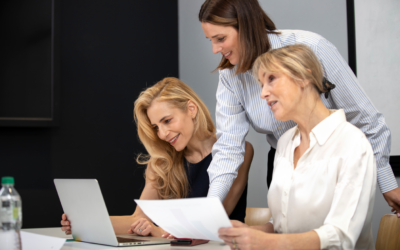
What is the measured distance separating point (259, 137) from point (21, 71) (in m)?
1.71

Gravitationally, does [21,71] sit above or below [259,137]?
above

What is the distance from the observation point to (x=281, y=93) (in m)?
1.31

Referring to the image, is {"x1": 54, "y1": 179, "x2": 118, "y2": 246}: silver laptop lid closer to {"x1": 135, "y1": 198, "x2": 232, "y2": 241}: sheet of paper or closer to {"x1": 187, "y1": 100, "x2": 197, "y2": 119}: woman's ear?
{"x1": 135, "y1": 198, "x2": 232, "y2": 241}: sheet of paper

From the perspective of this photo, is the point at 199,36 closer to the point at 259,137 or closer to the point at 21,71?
the point at 259,137

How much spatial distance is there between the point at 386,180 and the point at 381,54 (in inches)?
31.5

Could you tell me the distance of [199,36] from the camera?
3375 millimetres

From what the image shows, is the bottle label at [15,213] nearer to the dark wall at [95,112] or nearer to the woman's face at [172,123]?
the woman's face at [172,123]

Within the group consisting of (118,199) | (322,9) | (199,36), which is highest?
(322,9)

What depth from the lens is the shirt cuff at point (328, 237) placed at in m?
1.08

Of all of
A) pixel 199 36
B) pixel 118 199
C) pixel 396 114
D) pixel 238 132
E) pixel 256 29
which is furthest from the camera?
pixel 199 36

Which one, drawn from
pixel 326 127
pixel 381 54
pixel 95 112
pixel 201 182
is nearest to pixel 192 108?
pixel 201 182

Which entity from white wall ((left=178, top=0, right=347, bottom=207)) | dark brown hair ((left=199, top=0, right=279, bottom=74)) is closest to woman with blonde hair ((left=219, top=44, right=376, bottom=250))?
dark brown hair ((left=199, top=0, right=279, bottom=74))

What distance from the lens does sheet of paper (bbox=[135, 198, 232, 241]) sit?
98cm

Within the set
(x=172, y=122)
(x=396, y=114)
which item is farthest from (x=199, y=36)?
(x=396, y=114)
